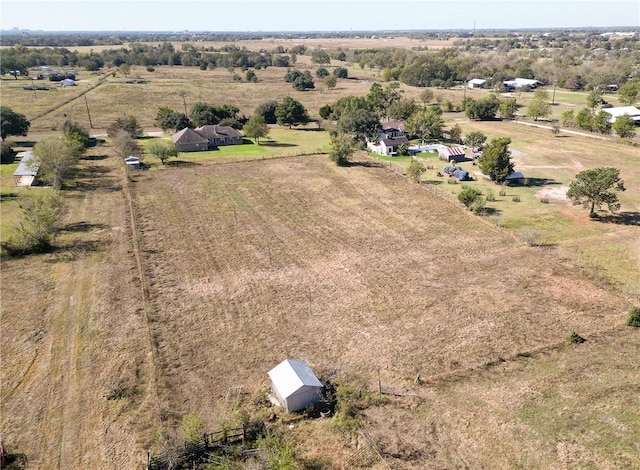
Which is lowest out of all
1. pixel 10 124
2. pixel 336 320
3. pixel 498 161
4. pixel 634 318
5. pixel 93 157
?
pixel 336 320

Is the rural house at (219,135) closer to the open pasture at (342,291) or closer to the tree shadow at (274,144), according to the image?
the tree shadow at (274,144)

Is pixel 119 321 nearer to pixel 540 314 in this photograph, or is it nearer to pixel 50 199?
pixel 50 199

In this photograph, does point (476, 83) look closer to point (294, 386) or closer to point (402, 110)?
point (402, 110)

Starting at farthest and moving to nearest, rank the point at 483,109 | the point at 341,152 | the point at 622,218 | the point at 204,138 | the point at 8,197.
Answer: the point at 483,109
the point at 204,138
the point at 341,152
the point at 8,197
the point at 622,218

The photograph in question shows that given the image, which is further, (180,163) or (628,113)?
(628,113)

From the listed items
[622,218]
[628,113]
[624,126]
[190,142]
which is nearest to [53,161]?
[190,142]

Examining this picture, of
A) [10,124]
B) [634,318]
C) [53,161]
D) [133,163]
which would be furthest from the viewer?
[10,124]
